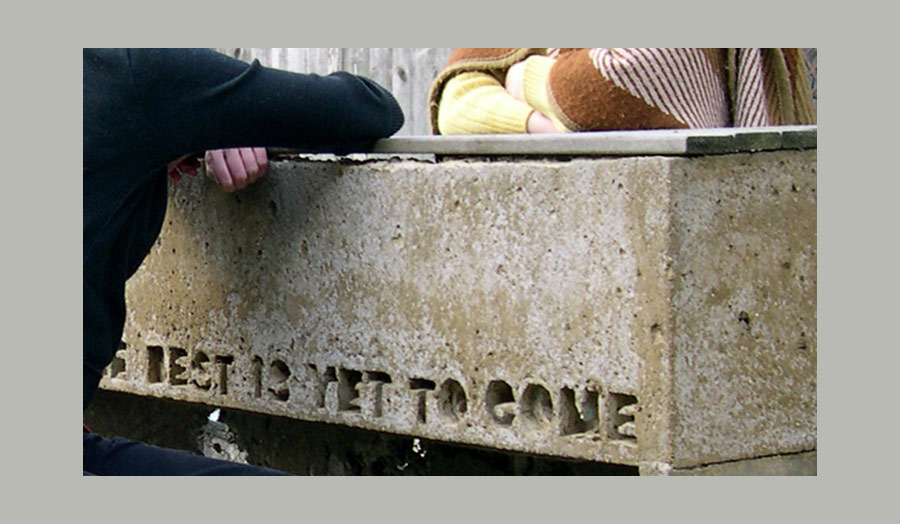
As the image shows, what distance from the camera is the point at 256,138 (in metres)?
3.21

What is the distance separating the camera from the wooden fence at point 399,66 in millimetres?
5555

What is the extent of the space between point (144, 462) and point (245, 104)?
813 mm

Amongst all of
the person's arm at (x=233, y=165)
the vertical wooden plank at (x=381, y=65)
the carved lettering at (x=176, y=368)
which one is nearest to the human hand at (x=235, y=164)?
the person's arm at (x=233, y=165)

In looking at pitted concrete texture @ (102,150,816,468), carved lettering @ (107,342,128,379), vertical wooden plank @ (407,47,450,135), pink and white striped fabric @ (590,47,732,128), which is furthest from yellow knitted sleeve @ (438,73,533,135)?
vertical wooden plank @ (407,47,450,135)

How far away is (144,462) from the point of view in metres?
3.26

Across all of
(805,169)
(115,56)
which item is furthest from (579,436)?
(115,56)

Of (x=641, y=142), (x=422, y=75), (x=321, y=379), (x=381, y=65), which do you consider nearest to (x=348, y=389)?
(x=321, y=379)

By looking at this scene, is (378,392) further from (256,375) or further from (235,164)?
(235,164)

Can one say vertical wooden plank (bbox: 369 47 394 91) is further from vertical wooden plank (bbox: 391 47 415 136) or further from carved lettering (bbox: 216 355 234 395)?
carved lettering (bbox: 216 355 234 395)

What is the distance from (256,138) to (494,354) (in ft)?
2.26

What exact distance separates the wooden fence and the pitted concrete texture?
194 centimetres

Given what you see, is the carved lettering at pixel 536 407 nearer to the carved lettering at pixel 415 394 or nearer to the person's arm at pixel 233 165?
the carved lettering at pixel 415 394

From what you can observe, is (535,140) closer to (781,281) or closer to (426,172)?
(426,172)

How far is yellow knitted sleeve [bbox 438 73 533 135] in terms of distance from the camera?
3.67 meters
